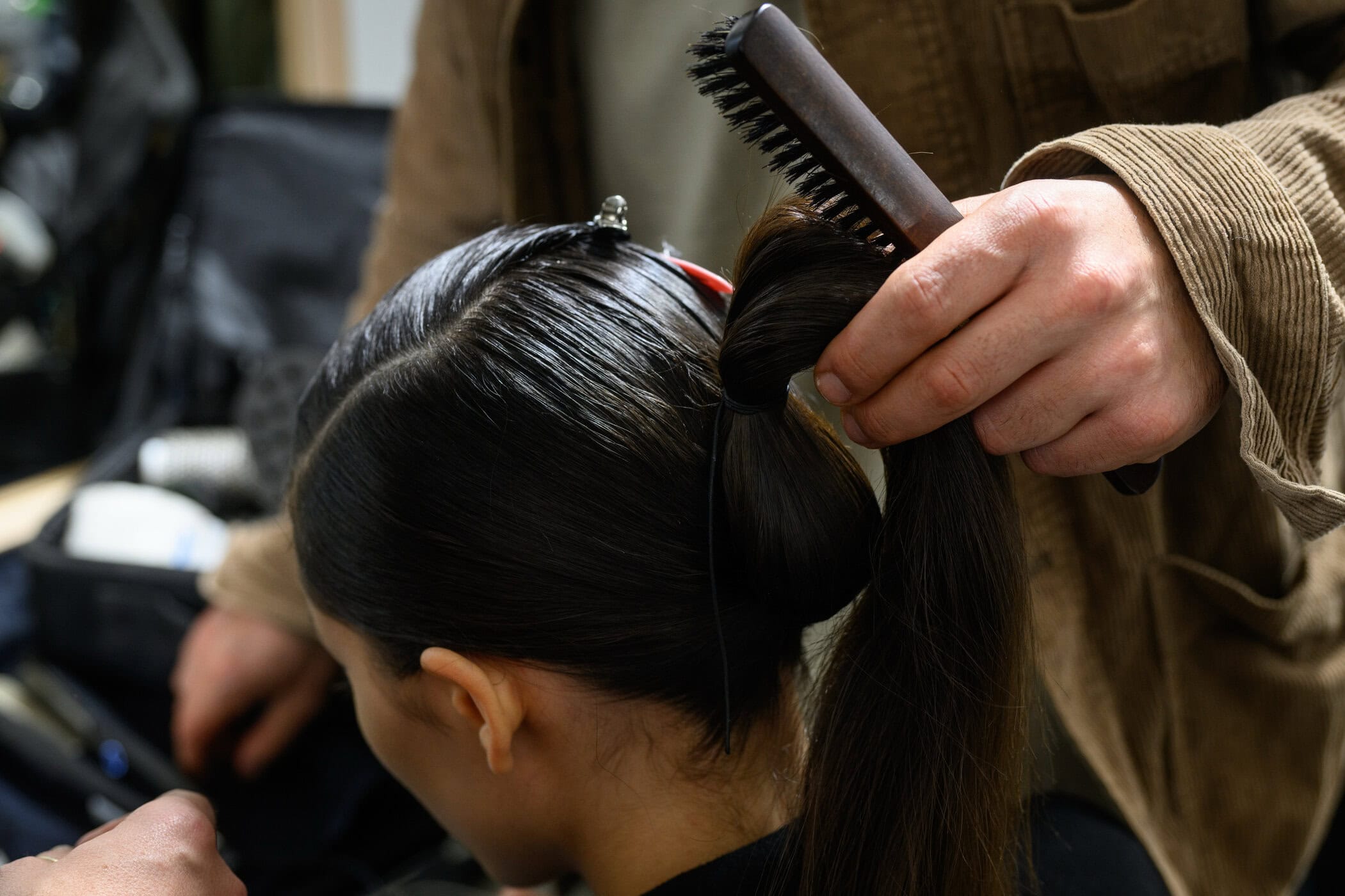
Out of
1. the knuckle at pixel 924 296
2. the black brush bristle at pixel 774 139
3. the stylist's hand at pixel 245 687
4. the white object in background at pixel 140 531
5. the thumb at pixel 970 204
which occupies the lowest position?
the stylist's hand at pixel 245 687

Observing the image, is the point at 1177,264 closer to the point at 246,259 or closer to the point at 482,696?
the point at 482,696

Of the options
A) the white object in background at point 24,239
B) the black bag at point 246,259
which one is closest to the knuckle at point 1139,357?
the black bag at point 246,259

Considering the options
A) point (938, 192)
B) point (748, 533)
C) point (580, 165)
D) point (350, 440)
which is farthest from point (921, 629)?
point (580, 165)

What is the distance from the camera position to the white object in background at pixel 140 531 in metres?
1.12

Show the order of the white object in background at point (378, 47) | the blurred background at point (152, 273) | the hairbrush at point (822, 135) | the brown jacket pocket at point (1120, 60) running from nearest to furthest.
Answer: the hairbrush at point (822, 135) < the brown jacket pocket at point (1120, 60) < the blurred background at point (152, 273) < the white object in background at point (378, 47)

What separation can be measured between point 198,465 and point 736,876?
39.2 inches

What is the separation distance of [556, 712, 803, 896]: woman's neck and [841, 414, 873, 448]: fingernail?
0.22 m

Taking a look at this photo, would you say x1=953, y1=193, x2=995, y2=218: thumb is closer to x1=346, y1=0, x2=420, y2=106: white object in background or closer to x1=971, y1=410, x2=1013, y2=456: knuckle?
x1=971, y1=410, x2=1013, y2=456: knuckle

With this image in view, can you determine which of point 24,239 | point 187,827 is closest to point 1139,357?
point 187,827

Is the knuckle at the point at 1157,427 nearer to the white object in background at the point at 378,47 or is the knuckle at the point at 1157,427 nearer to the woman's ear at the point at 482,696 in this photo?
the woman's ear at the point at 482,696

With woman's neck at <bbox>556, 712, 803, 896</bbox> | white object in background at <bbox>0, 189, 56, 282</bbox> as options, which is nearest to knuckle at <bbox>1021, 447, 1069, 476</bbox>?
woman's neck at <bbox>556, 712, 803, 896</bbox>

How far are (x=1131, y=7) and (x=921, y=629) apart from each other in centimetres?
39

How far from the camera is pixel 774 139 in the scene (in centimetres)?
46

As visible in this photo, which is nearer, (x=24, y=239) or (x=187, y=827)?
(x=187, y=827)
